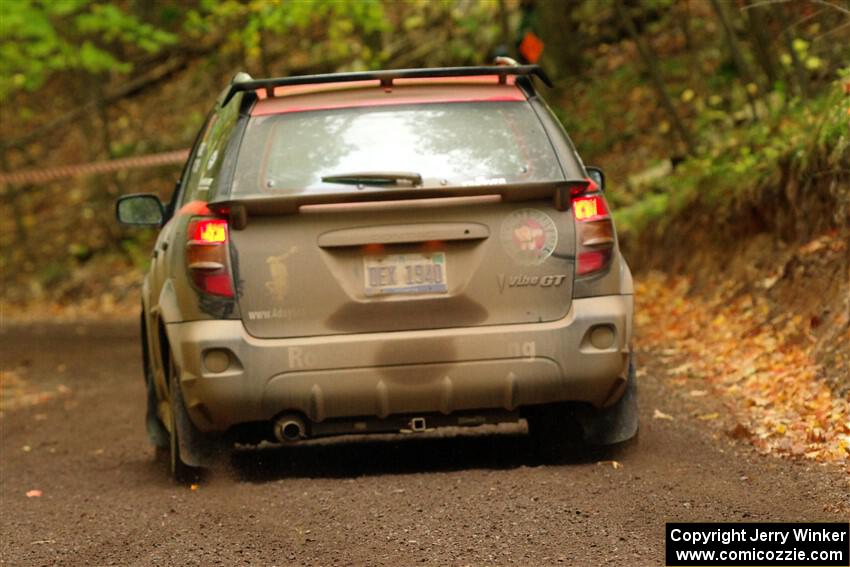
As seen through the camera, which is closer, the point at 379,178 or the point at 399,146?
the point at 379,178

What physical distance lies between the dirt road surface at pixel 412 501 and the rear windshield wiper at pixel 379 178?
134 centimetres

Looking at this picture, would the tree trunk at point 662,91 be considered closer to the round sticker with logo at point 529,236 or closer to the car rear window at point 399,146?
the car rear window at point 399,146

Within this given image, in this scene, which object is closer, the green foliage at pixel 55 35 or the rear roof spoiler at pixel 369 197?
the rear roof spoiler at pixel 369 197

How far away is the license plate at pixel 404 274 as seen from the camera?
689 centimetres

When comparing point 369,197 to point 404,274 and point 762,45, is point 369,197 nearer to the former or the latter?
point 404,274

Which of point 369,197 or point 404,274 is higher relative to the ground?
point 369,197

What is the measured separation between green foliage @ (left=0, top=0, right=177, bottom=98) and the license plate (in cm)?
1466

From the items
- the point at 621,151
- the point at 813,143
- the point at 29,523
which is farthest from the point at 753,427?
the point at 621,151

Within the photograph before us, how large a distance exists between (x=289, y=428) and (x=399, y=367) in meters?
0.61

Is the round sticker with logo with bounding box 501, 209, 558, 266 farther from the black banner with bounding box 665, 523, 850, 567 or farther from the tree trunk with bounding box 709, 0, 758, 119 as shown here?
the tree trunk with bounding box 709, 0, 758, 119

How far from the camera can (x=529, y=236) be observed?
696 centimetres

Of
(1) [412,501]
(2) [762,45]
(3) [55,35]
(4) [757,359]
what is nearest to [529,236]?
(1) [412,501]

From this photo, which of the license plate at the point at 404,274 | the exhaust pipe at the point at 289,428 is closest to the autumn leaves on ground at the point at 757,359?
the license plate at the point at 404,274

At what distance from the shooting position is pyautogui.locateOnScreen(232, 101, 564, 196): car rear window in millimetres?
7000
